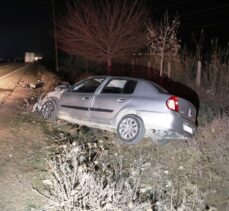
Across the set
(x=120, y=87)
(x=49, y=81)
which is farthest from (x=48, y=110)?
(x=49, y=81)

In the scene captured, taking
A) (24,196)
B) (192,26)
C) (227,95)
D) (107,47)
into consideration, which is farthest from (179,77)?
(192,26)

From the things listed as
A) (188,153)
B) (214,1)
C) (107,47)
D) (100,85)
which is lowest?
(188,153)

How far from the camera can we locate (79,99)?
10.4 m

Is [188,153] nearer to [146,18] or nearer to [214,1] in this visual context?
[146,18]

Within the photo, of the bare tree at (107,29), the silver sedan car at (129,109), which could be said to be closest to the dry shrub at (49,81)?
the bare tree at (107,29)

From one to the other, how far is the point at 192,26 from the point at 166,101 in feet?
120

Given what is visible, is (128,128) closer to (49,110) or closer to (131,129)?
(131,129)

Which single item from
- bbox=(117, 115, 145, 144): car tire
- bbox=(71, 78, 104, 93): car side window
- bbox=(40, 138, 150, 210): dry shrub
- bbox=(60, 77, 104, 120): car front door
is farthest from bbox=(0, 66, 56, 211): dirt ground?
bbox=(117, 115, 145, 144): car tire

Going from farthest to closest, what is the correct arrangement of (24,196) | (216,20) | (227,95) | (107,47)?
(216,20) < (107,47) < (227,95) < (24,196)

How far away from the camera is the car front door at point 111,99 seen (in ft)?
31.7

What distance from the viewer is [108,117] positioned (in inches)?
387

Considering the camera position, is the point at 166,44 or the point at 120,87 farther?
the point at 166,44

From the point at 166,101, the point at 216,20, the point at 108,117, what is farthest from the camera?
the point at 216,20

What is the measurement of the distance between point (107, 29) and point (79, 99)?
50.6ft
